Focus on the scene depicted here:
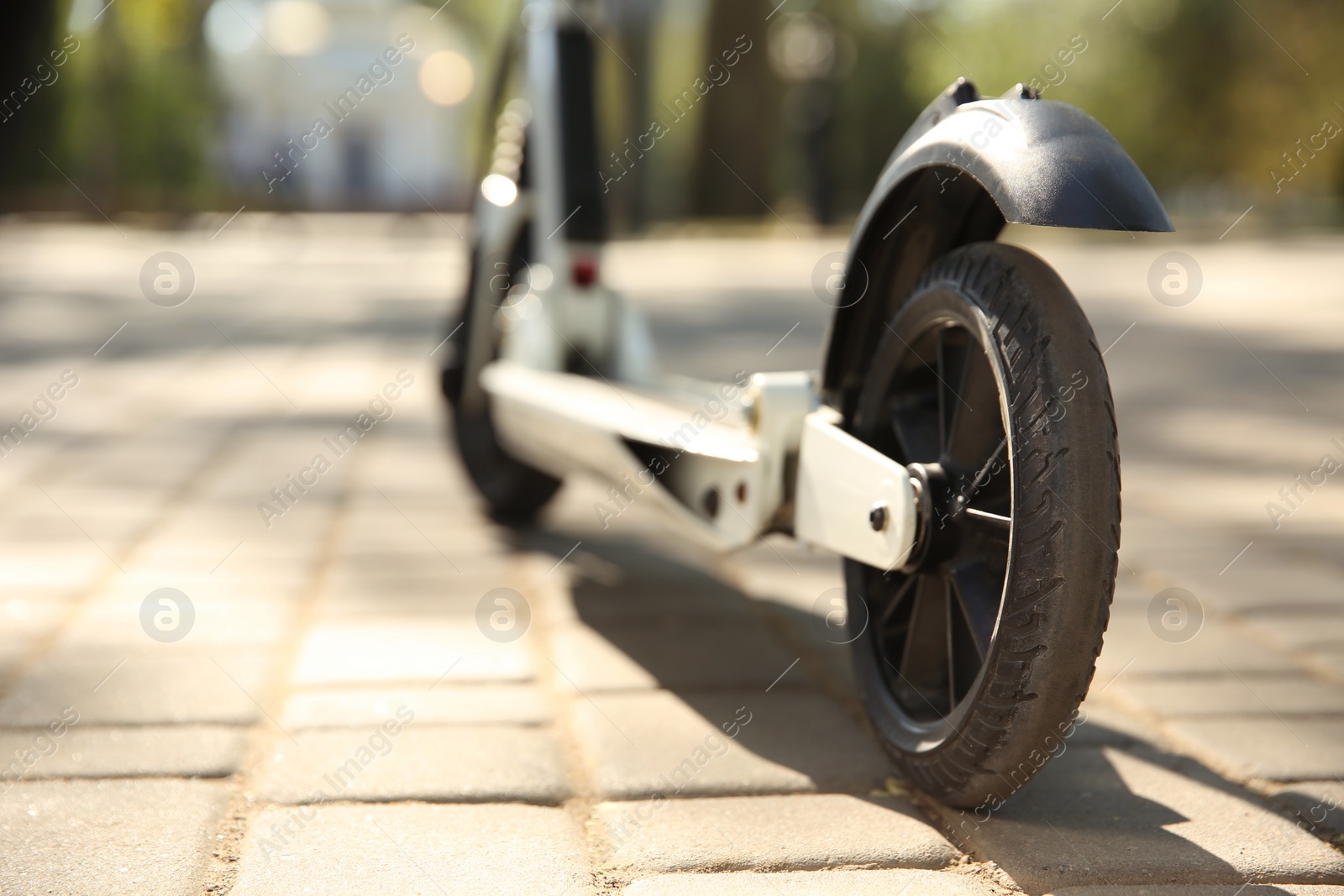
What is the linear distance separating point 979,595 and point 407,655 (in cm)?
125

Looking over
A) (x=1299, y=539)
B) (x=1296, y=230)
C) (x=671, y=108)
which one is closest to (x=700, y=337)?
(x=1299, y=539)

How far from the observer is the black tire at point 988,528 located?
1.70m

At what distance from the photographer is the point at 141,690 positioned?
2.45m

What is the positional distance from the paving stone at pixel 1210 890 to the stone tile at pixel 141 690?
1399 millimetres

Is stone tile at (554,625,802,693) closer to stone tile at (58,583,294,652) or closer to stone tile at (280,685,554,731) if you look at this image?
stone tile at (280,685,554,731)

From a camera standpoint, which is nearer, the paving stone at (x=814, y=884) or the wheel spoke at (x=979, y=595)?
the paving stone at (x=814, y=884)

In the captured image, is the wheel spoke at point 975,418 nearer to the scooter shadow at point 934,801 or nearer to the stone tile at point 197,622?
the scooter shadow at point 934,801

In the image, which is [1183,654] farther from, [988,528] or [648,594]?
[648,594]

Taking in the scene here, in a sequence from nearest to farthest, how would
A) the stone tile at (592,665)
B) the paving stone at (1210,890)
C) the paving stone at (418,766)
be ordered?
the paving stone at (1210,890) → the paving stone at (418,766) → the stone tile at (592,665)

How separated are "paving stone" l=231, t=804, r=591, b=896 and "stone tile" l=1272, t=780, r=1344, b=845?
3.42ft

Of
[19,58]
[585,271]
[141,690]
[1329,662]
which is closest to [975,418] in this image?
[1329,662]

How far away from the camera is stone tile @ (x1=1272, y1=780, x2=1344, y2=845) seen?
191 centimetres

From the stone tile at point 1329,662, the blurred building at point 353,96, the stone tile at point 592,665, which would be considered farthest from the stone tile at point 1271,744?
the blurred building at point 353,96

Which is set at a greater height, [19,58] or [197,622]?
[19,58]
